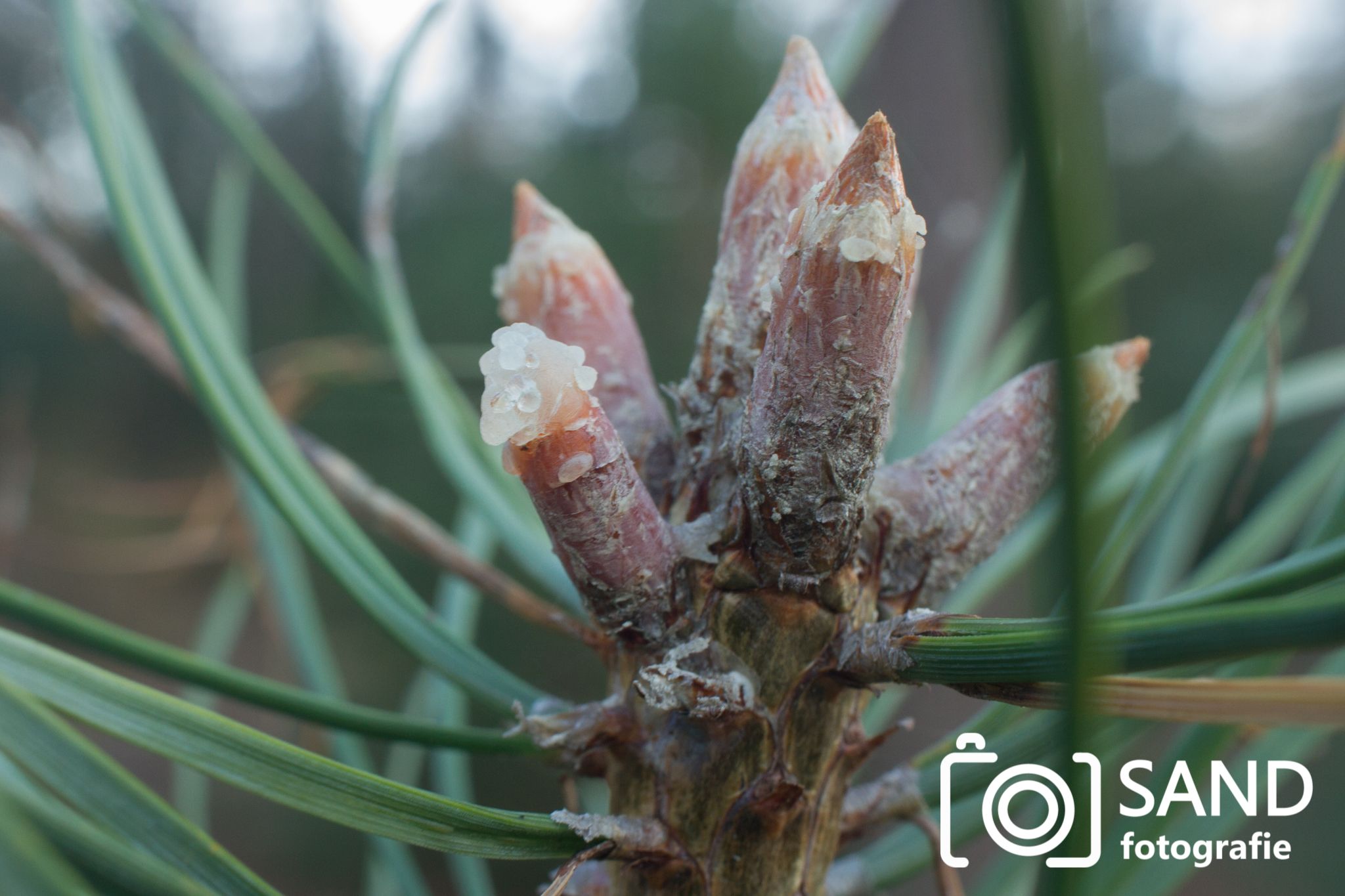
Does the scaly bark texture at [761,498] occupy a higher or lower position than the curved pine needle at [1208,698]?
higher

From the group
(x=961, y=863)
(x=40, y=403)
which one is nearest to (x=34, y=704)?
(x=961, y=863)

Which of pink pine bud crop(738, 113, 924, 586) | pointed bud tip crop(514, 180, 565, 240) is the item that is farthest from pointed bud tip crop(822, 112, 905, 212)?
pointed bud tip crop(514, 180, 565, 240)

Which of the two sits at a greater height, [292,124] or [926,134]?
[292,124]

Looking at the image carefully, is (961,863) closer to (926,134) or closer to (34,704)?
(34,704)

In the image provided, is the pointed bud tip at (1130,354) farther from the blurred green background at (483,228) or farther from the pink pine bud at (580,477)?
the blurred green background at (483,228)

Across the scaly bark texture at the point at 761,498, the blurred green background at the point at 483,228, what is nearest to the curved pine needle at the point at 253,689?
the scaly bark texture at the point at 761,498

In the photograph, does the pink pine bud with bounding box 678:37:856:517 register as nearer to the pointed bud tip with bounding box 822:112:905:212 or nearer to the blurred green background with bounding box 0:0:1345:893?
the pointed bud tip with bounding box 822:112:905:212
